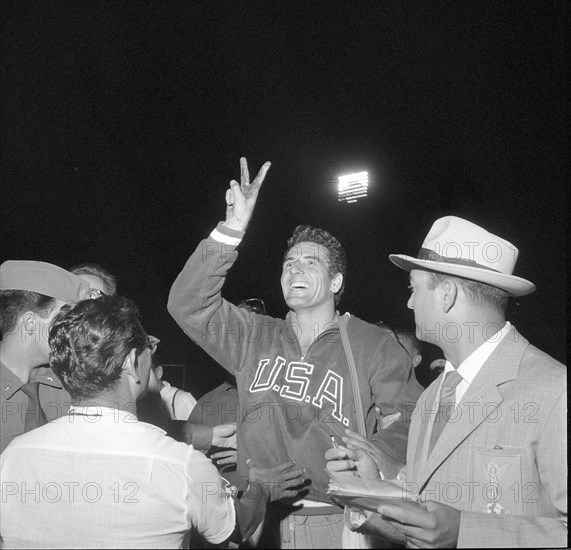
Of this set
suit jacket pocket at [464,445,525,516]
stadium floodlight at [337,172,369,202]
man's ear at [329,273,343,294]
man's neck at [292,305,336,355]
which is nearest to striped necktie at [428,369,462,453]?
suit jacket pocket at [464,445,525,516]

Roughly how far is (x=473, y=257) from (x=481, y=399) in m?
0.45

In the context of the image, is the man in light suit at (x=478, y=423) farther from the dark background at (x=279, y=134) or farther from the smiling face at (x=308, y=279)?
the dark background at (x=279, y=134)

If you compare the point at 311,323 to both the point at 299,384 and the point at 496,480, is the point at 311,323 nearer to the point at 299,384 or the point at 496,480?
the point at 299,384

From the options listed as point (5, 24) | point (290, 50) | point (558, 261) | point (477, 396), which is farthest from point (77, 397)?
point (558, 261)

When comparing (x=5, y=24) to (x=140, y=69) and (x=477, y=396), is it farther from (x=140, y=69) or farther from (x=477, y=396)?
(x=477, y=396)

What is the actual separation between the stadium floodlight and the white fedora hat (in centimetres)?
264

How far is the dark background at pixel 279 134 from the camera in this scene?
123 inches

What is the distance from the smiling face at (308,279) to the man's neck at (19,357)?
3.27 feet

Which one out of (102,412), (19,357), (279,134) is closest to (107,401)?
(102,412)

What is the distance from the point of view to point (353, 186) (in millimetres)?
4426

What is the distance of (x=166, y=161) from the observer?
4.32 metres

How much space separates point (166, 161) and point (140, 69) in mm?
867

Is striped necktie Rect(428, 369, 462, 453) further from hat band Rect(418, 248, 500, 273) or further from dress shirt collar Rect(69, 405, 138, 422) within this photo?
dress shirt collar Rect(69, 405, 138, 422)

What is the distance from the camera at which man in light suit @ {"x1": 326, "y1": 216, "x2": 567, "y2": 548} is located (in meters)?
1.35
